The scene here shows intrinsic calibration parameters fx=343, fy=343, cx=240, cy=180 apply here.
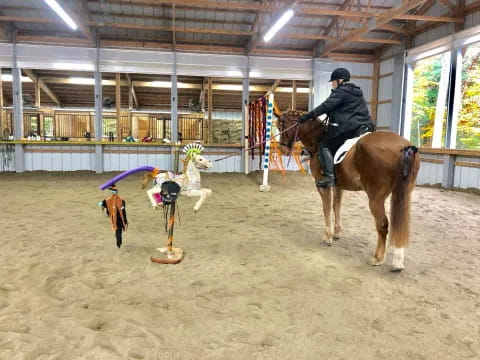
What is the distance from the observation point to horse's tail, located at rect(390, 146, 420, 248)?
297 centimetres

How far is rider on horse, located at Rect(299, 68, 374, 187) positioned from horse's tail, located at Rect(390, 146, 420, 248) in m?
0.77

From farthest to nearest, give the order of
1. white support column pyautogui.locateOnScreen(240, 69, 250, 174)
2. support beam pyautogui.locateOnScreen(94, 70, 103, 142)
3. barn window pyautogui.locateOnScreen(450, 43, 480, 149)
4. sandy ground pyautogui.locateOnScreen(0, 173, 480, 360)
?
support beam pyautogui.locateOnScreen(94, 70, 103, 142) < white support column pyautogui.locateOnScreen(240, 69, 250, 174) < barn window pyautogui.locateOnScreen(450, 43, 480, 149) < sandy ground pyautogui.locateOnScreen(0, 173, 480, 360)

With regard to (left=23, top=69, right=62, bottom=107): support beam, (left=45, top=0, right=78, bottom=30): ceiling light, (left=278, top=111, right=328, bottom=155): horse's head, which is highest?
(left=45, top=0, right=78, bottom=30): ceiling light

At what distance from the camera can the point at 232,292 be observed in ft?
8.93

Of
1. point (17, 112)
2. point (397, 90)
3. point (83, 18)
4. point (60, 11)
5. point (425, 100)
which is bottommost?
point (17, 112)

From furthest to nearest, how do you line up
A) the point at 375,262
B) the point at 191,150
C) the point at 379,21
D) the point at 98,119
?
the point at 98,119 → the point at 379,21 → the point at 191,150 → the point at 375,262

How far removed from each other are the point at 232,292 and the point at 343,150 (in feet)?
6.22

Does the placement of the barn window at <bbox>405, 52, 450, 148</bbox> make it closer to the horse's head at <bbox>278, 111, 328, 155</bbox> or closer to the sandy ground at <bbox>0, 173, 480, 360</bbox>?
the sandy ground at <bbox>0, 173, 480, 360</bbox>

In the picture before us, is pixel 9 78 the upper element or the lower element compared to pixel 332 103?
upper

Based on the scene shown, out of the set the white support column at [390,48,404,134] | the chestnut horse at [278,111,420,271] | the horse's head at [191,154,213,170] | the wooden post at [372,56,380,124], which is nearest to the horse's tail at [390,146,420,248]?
the chestnut horse at [278,111,420,271]

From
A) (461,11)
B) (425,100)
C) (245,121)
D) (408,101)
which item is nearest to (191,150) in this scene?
(245,121)

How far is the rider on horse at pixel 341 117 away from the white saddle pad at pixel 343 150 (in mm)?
58

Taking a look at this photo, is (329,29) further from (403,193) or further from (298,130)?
(403,193)

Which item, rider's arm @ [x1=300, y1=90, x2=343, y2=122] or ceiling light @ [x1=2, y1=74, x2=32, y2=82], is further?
ceiling light @ [x1=2, y1=74, x2=32, y2=82]
